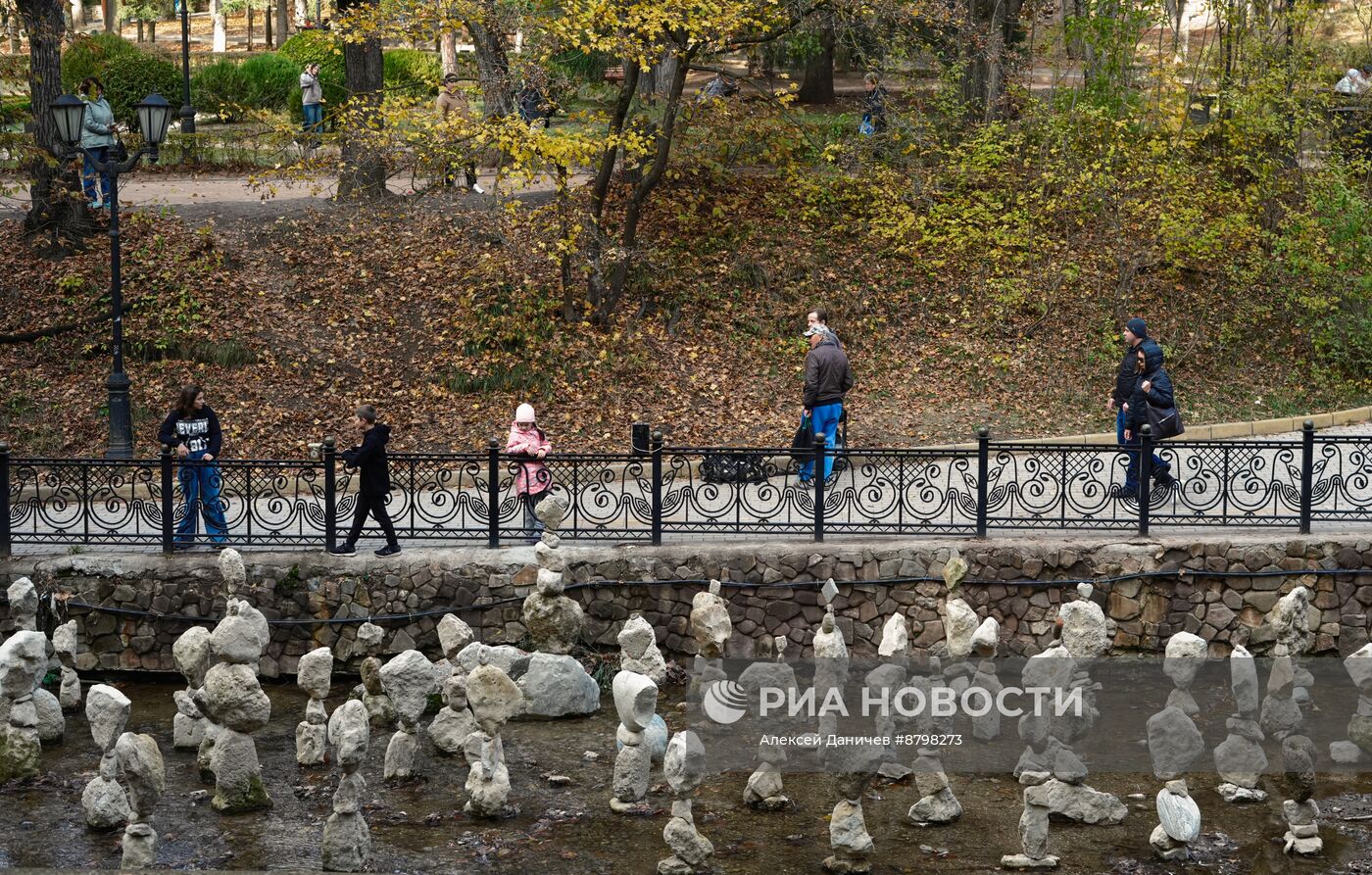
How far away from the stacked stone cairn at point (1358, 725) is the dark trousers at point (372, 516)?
7.64 m

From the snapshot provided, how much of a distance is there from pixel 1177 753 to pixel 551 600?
511cm

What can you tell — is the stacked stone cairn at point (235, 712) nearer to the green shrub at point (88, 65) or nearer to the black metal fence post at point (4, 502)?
the black metal fence post at point (4, 502)

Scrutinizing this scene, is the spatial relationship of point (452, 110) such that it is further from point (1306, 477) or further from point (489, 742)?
point (489, 742)

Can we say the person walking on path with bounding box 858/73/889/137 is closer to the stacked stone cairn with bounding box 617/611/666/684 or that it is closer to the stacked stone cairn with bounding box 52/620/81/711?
the stacked stone cairn with bounding box 617/611/666/684

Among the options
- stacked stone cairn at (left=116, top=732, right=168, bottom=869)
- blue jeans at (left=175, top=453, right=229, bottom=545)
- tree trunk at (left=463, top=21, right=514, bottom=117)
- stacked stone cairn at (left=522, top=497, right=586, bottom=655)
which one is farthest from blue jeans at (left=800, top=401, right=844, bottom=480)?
stacked stone cairn at (left=116, top=732, right=168, bottom=869)

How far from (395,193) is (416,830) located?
51.9 ft

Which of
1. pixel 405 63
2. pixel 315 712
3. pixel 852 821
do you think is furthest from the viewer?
pixel 405 63

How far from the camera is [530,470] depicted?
14.2 meters

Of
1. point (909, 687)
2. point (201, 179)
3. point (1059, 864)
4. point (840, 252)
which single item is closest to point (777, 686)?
point (909, 687)

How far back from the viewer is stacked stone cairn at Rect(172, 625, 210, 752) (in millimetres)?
11336

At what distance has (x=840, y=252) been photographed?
23250mm

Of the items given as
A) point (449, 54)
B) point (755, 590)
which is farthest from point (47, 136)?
point (755, 590)

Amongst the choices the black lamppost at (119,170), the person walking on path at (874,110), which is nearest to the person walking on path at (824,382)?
the black lamppost at (119,170)

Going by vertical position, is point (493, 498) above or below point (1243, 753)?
above
